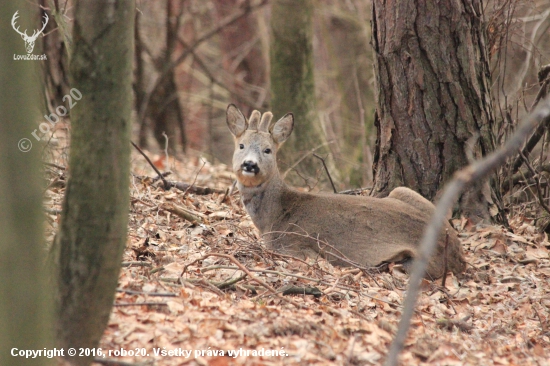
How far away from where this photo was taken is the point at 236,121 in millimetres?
8031

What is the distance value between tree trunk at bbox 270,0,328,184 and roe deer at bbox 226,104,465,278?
13.6ft

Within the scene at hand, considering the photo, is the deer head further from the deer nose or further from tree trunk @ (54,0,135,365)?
tree trunk @ (54,0,135,365)

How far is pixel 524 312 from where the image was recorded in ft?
19.6

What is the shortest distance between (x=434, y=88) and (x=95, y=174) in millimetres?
4617

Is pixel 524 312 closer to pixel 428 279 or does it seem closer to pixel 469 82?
pixel 428 279

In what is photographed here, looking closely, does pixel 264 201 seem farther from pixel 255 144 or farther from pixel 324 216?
pixel 324 216

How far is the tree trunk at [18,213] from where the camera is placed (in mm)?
3078

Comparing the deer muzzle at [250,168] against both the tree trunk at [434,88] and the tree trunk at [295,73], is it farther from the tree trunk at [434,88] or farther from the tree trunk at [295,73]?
the tree trunk at [295,73]

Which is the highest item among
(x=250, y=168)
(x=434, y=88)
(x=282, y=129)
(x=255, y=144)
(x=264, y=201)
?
(x=434, y=88)

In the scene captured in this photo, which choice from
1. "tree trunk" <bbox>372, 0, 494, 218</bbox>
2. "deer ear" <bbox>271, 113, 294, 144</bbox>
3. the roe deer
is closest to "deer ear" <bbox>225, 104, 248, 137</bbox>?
the roe deer

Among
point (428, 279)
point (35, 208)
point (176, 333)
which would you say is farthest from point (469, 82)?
point (35, 208)

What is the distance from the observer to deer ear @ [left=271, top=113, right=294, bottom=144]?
7.97 meters

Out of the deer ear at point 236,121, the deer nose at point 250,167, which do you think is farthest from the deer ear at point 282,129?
the deer nose at point 250,167

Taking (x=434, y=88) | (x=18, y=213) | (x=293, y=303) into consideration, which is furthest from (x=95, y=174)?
(x=434, y=88)
